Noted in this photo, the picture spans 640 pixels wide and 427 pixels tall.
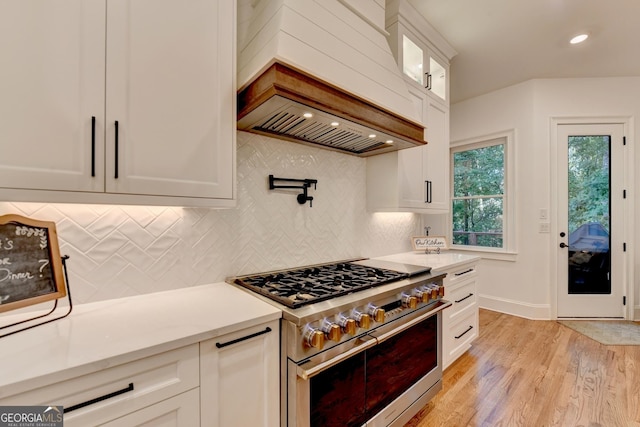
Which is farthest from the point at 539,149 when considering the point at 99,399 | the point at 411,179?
the point at 99,399

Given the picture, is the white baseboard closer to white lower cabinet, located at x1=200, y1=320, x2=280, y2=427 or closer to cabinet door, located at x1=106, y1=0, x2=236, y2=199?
white lower cabinet, located at x1=200, y1=320, x2=280, y2=427

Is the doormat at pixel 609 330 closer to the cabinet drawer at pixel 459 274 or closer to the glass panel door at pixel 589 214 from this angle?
the glass panel door at pixel 589 214

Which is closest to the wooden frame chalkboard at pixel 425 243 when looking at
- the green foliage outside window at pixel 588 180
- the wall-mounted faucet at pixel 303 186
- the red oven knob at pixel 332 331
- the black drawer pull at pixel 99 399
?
the wall-mounted faucet at pixel 303 186

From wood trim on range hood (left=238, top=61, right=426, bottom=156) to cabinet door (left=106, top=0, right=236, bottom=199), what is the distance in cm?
18

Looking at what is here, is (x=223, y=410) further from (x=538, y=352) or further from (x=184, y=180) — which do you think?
(x=538, y=352)

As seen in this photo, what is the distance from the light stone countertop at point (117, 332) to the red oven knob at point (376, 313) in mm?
502

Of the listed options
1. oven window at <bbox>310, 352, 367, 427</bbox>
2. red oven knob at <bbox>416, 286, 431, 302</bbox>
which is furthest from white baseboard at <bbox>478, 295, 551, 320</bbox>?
oven window at <bbox>310, 352, 367, 427</bbox>

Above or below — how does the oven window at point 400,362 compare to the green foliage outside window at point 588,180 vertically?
below

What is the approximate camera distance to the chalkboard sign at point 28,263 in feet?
3.26

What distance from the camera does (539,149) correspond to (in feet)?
11.6

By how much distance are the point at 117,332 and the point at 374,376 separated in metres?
1.21

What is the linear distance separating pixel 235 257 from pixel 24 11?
1315 mm

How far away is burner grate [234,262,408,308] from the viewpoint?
1373 millimetres

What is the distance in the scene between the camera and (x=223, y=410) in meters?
1.09
